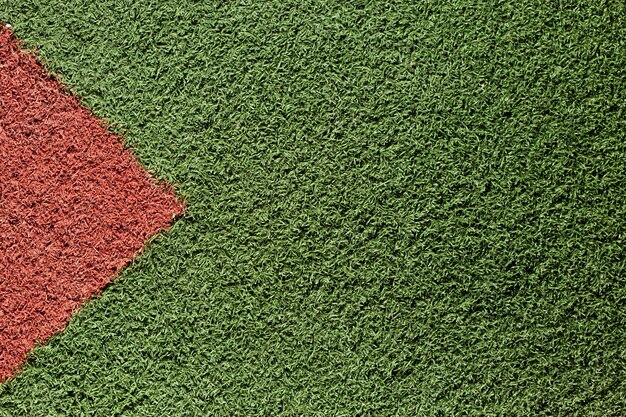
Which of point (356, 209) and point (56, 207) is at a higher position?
point (56, 207)

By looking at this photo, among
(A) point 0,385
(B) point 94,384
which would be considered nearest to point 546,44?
(B) point 94,384

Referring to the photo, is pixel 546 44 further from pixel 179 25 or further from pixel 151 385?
pixel 151 385

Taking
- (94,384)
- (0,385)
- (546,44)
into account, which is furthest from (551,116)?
(0,385)

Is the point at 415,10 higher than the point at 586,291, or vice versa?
the point at 415,10

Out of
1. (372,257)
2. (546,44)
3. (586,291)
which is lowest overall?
(586,291)
